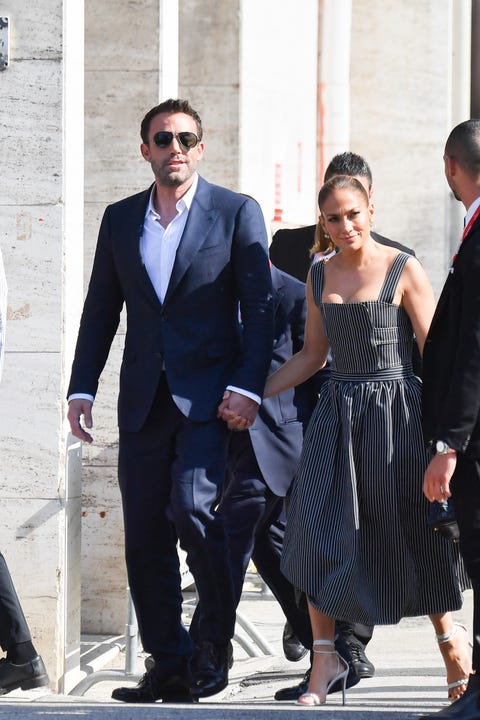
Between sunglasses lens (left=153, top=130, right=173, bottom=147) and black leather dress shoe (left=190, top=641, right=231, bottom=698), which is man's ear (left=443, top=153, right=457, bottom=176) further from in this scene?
black leather dress shoe (left=190, top=641, right=231, bottom=698)

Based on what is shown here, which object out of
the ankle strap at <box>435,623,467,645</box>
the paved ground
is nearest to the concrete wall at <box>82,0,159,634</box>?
the paved ground

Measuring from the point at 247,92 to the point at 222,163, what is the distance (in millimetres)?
652

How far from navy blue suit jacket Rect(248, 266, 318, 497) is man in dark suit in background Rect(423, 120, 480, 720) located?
1.66 m

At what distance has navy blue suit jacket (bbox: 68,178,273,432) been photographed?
552 cm

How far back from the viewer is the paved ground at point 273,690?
490cm

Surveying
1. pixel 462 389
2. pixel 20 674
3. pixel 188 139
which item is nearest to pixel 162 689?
pixel 20 674

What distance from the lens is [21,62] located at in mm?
6758

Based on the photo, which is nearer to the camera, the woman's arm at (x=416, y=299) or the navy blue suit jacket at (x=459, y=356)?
the navy blue suit jacket at (x=459, y=356)

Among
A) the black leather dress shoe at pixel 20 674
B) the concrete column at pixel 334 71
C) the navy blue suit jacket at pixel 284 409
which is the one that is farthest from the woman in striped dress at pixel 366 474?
the concrete column at pixel 334 71

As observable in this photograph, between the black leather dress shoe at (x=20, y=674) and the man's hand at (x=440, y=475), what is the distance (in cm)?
212

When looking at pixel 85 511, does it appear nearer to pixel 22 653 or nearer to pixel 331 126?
pixel 22 653

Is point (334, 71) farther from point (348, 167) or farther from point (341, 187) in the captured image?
point (341, 187)

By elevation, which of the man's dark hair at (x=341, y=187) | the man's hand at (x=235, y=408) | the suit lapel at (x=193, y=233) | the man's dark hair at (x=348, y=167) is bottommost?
the man's hand at (x=235, y=408)

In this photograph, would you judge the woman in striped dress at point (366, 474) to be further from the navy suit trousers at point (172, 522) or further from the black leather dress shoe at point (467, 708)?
the black leather dress shoe at point (467, 708)
